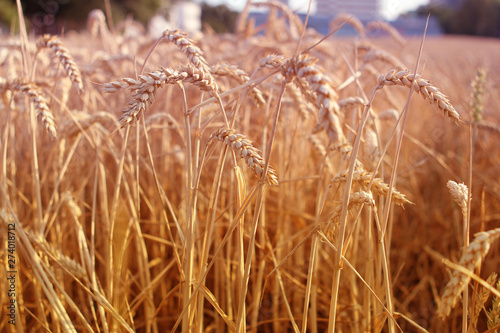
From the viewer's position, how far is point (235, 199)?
1346 mm

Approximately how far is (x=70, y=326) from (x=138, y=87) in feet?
1.98

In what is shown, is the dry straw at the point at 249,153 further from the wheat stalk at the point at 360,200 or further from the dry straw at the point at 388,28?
the dry straw at the point at 388,28

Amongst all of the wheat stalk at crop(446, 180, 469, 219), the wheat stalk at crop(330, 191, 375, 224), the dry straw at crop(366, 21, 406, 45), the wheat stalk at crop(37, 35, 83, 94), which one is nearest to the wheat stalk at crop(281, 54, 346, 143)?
the wheat stalk at crop(330, 191, 375, 224)

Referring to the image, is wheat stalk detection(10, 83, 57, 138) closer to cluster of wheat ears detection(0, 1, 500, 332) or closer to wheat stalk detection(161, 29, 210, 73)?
cluster of wheat ears detection(0, 1, 500, 332)

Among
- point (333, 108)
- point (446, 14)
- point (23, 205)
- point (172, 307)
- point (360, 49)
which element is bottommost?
point (172, 307)

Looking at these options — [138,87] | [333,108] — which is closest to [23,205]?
[138,87]

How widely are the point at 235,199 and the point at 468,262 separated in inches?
34.6

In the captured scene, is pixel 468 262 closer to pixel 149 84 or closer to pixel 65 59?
pixel 149 84

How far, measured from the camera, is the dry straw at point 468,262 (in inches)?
20.5

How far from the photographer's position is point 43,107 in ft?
2.67

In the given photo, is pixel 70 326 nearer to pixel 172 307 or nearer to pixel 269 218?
pixel 172 307

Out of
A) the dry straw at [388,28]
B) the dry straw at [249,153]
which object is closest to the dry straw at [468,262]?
the dry straw at [249,153]

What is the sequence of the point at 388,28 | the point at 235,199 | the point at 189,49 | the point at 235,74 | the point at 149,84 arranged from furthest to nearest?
1. the point at 388,28
2. the point at 235,199
3. the point at 235,74
4. the point at 189,49
5. the point at 149,84

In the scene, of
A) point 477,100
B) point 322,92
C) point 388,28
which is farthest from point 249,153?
point 388,28
